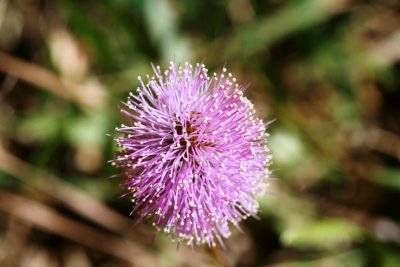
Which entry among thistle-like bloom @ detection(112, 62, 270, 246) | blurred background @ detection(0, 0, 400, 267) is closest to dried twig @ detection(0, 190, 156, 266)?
blurred background @ detection(0, 0, 400, 267)

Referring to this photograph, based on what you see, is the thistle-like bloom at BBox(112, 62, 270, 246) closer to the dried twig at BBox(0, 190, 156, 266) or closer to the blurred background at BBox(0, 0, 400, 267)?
the blurred background at BBox(0, 0, 400, 267)

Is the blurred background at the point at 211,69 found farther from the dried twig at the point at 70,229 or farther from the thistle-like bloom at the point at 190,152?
the thistle-like bloom at the point at 190,152

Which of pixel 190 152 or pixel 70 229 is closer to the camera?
pixel 190 152

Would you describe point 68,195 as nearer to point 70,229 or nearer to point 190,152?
point 70,229

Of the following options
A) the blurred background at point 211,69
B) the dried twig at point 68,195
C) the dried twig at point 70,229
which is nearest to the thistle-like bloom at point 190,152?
the blurred background at point 211,69

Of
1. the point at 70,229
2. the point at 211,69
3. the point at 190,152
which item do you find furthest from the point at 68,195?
the point at 190,152

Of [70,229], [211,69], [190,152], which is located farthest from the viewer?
[70,229]
